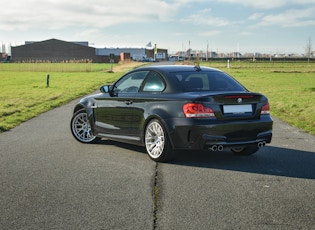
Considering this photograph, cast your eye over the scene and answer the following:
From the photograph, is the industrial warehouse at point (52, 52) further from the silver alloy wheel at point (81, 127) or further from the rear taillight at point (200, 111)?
the rear taillight at point (200, 111)

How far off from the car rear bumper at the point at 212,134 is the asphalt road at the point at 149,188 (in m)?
0.36

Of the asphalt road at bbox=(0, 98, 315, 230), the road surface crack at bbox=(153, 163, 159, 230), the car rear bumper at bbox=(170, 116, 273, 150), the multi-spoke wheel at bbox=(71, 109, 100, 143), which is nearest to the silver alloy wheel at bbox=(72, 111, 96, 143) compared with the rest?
the multi-spoke wheel at bbox=(71, 109, 100, 143)

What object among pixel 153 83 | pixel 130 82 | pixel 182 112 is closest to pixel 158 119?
pixel 182 112

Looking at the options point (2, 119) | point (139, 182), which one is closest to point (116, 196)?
point (139, 182)

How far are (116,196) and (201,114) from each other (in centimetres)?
198

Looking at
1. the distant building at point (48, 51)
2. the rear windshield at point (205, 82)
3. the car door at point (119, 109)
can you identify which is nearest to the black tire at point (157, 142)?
the car door at point (119, 109)

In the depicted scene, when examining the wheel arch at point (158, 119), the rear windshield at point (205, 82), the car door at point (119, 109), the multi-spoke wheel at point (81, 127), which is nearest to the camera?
the wheel arch at point (158, 119)

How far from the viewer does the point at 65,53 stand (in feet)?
378

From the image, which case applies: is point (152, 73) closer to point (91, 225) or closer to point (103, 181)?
point (103, 181)

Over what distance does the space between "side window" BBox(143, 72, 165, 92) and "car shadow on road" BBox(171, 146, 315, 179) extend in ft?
3.85

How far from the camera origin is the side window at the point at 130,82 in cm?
759

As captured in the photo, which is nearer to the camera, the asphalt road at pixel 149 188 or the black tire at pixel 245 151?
the asphalt road at pixel 149 188

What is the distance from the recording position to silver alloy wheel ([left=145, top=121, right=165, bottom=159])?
22.2ft

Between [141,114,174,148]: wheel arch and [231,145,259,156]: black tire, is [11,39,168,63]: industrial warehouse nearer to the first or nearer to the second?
[231,145,259,156]: black tire
